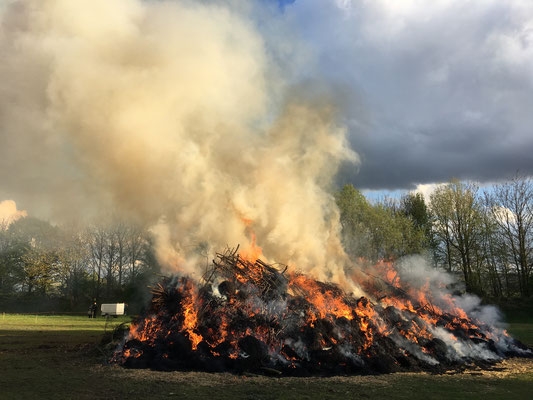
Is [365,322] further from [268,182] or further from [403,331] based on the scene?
[268,182]

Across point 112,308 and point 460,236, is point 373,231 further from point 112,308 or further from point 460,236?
point 112,308

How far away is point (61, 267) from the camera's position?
5328cm

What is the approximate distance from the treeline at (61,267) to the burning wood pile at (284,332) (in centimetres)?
3909

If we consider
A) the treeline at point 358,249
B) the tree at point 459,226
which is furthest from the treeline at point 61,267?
the tree at point 459,226

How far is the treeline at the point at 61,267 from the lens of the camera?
51.1 metres

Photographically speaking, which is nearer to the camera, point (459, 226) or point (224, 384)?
point (224, 384)

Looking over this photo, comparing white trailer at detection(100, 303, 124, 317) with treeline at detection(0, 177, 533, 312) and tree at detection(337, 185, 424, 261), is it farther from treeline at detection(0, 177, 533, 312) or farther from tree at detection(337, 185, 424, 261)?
tree at detection(337, 185, 424, 261)

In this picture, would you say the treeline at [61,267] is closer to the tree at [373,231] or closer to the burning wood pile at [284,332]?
the tree at [373,231]

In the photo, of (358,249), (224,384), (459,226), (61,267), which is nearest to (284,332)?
(224,384)

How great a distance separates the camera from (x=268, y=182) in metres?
16.2

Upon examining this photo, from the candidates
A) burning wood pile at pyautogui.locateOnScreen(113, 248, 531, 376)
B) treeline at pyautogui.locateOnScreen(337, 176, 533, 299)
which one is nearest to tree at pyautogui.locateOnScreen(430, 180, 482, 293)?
treeline at pyautogui.locateOnScreen(337, 176, 533, 299)

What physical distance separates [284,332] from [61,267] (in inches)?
1994

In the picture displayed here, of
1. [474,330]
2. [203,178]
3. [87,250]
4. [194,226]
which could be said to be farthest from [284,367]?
[87,250]

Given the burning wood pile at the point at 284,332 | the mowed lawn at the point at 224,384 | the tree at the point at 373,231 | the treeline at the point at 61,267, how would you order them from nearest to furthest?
the mowed lawn at the point at 224,384 < the burning wood pile at the point at 284,332 < the tree at the point at 373,231 < the treeline at the point at 61,267
